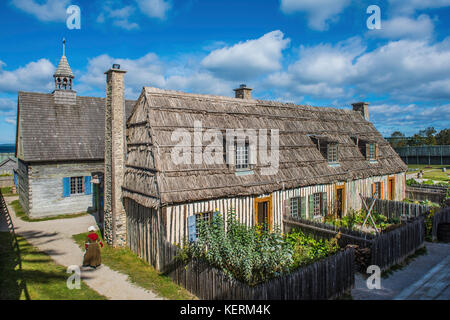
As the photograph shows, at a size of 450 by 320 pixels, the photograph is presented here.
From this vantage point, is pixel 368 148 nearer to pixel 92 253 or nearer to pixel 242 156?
pixel 242 156

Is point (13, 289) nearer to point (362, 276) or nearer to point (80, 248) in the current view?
point (80, 248)

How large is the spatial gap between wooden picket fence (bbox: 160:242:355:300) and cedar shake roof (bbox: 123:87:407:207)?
9.04 ft

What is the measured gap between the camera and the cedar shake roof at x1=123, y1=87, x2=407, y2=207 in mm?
12391

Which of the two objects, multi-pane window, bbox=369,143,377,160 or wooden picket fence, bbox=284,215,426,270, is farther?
multi-pane window, bbox=369,143,377,160

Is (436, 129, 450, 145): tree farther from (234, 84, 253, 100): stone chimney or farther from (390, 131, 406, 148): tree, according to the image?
(234, 84, 253, 100): stone chimney

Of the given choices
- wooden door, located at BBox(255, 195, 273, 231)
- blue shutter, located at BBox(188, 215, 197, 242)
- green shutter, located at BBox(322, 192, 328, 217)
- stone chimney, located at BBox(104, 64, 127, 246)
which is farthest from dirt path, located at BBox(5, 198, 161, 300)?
green shutter, located at BBox(322, 192, 328, 217)

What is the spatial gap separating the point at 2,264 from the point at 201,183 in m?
8.82

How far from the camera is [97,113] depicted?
26094mm

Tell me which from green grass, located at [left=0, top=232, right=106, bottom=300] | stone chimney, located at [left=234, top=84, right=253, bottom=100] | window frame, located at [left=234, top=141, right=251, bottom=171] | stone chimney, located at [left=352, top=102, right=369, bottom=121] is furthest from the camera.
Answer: stone chimney, located at [left=352, top=102, right=369, bottom=121]

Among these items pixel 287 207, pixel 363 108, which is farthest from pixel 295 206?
pixel 363 108

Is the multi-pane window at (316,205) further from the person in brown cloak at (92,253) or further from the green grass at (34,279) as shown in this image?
the green grass at (34,279)

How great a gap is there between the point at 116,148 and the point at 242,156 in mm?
6031

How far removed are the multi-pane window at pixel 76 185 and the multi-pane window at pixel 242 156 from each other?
14820 millimetres
